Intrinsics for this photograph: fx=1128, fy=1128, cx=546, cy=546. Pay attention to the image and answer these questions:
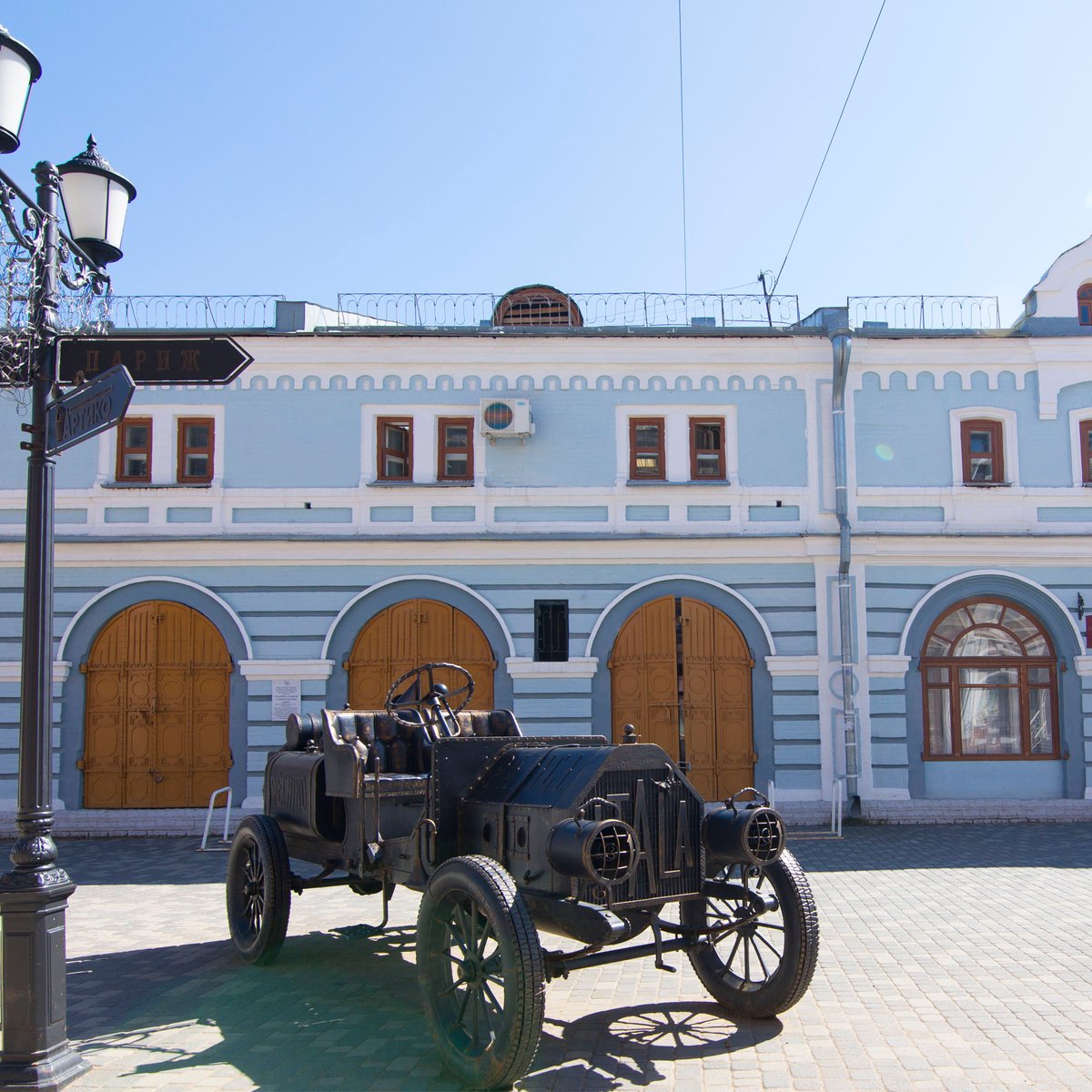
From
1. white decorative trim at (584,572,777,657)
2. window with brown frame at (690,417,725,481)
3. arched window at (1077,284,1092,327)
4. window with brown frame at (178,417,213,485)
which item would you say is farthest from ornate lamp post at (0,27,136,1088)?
arched window at (1077,284,1092,327)

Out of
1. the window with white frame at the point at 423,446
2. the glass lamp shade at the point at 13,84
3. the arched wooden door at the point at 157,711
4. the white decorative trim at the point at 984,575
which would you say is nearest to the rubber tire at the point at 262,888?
the glass lamp shade at the point at 13,84

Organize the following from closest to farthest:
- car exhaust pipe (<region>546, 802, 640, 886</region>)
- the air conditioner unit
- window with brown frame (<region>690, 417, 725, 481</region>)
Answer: car exhaust pipe (<region>546, 802, 640, 886</region>) → the air conditioner unit → window with brown frame (<region>690, 417, 725, 481</region>)

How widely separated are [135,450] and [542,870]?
36.6ft

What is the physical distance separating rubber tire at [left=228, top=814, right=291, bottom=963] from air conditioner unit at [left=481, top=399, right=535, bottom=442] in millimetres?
7534

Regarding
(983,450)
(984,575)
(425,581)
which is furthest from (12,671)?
(983,450)

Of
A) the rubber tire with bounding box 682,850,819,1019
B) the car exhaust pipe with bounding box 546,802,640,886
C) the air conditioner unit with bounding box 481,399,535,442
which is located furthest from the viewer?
the air conditioner unit with bounding box 481,399,535,442

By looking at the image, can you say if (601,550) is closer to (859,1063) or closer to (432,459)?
(432,459)

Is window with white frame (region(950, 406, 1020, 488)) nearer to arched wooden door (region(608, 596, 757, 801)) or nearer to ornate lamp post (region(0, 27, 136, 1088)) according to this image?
arched wooden door (region(608, 596, 757, 801))

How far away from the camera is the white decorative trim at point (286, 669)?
47.6ft

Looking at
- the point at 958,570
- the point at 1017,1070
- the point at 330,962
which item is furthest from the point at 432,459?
the point at 1017,1070

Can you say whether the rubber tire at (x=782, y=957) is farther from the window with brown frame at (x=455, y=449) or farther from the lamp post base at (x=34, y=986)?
the window with brown frame at (x=455, y=449)

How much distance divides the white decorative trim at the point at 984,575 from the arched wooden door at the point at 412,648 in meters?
5.46

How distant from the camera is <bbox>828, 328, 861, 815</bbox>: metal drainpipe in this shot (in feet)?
47.8

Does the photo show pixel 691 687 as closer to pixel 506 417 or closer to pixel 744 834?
pixel 506 417
